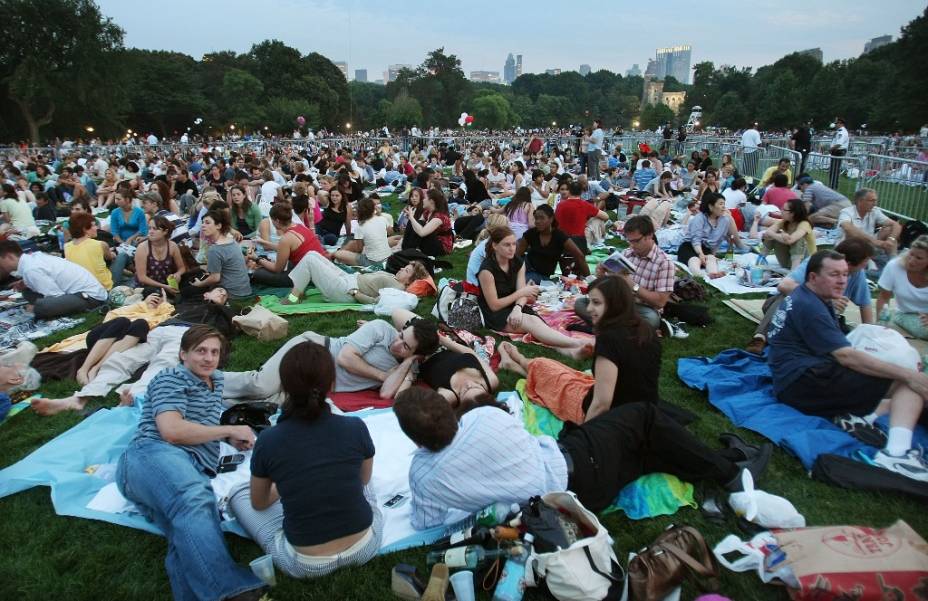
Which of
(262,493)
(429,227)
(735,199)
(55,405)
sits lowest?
(55,405)

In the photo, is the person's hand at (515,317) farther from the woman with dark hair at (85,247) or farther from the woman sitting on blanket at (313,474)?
the woman with dark hair at (85,247)

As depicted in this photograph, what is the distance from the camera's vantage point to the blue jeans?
2.83 m

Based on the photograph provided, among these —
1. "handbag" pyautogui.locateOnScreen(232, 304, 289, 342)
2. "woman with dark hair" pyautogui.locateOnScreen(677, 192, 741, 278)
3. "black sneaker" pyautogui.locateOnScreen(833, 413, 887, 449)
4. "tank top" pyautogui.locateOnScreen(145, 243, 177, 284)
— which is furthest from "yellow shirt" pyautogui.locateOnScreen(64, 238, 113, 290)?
"black sneaker" pyautogui.locateOnScreen(833, 413, 887, 449)

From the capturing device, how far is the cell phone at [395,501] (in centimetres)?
362

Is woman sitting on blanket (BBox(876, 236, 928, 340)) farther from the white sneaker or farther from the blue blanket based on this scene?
the white sneaker

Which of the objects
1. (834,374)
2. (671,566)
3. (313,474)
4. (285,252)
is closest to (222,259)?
(285,252)

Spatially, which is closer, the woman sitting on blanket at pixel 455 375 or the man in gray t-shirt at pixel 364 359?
the woman sitting on blanket at pixel 455 375

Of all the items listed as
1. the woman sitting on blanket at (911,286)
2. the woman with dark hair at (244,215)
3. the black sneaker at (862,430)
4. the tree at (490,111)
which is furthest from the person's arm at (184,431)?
the tree at (490,111)

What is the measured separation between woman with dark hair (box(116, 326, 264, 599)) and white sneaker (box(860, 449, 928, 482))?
12.4ft

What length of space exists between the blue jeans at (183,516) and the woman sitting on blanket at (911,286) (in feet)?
19.1

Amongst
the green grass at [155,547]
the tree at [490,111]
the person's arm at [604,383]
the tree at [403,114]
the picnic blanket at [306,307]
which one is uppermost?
the tree at [490,111]

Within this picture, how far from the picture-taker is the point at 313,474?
274 centimetres

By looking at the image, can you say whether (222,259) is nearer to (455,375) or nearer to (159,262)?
(159,262)

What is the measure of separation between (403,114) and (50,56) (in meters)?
37.8
